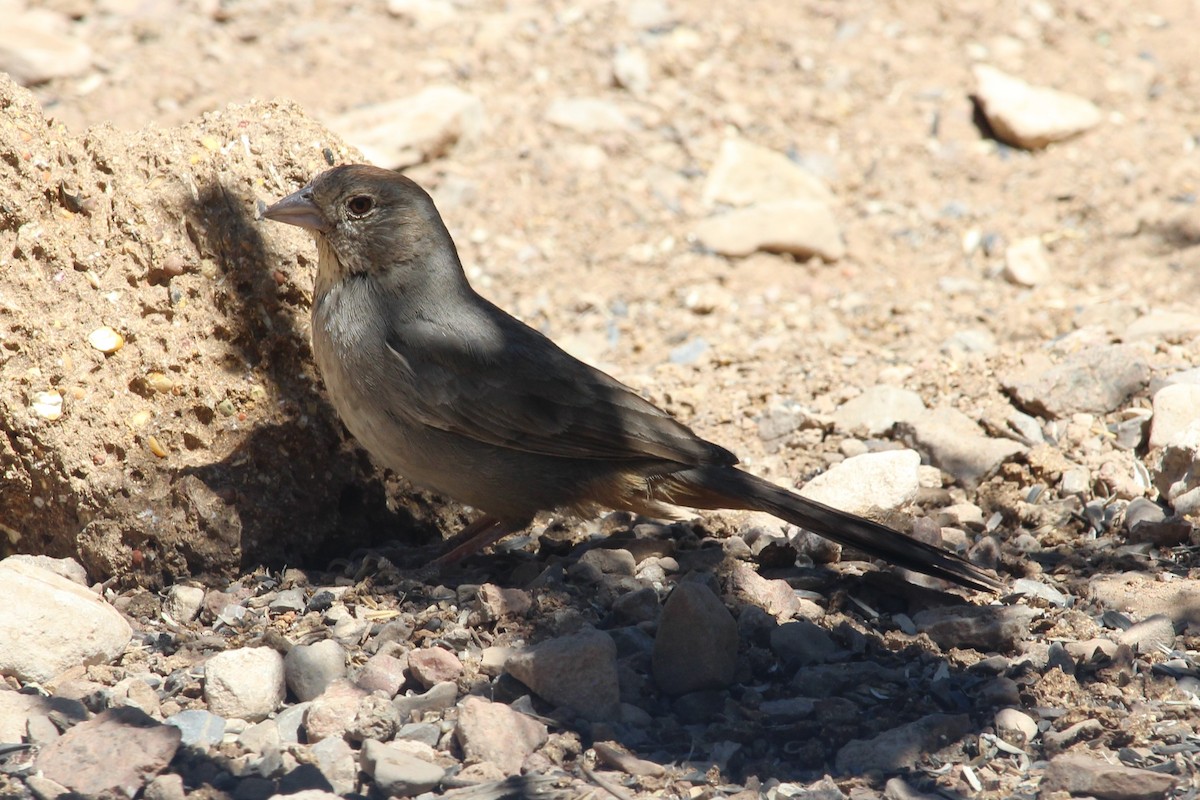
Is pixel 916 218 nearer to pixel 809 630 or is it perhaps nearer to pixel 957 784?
pixel 809 630

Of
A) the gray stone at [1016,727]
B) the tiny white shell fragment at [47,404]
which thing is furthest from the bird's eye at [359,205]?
the gray stone at [1016,727]

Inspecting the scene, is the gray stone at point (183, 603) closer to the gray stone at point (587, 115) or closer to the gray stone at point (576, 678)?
the gray stone at point (576, 678)

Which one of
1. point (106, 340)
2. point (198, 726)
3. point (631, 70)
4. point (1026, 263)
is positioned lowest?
point (1026, 263)

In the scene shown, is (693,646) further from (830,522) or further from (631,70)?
(631,70)

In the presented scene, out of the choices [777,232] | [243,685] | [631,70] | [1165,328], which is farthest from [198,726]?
[631,70]

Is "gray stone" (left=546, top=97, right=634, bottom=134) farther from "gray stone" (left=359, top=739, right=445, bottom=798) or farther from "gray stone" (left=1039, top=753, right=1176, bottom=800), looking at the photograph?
"gray stone" (left=1039, top=753, right=1176, bottom=800)

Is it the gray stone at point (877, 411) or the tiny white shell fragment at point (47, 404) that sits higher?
the tiny white shell fragment at point (47, 404)
